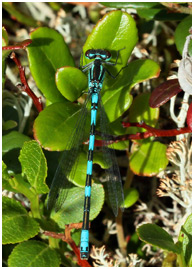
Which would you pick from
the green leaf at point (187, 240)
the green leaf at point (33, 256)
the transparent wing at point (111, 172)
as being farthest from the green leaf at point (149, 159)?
the green leaf at point (33, 256)

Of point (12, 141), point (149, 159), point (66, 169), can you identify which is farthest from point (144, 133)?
point (12, 141)

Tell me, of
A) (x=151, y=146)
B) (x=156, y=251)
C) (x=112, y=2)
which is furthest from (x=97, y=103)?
(x=156, y=251)

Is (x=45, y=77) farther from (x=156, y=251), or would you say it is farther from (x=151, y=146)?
(x=156, y=251)

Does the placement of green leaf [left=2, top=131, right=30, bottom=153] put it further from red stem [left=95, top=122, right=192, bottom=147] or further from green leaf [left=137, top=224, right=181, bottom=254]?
green leaf [left=137, top=224, right=181, bottom=254]

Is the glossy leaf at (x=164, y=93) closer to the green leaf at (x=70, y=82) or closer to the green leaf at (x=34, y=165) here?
the green leaf at (x=70, y=82)

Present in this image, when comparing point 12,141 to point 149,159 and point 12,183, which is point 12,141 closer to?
point 12,183
